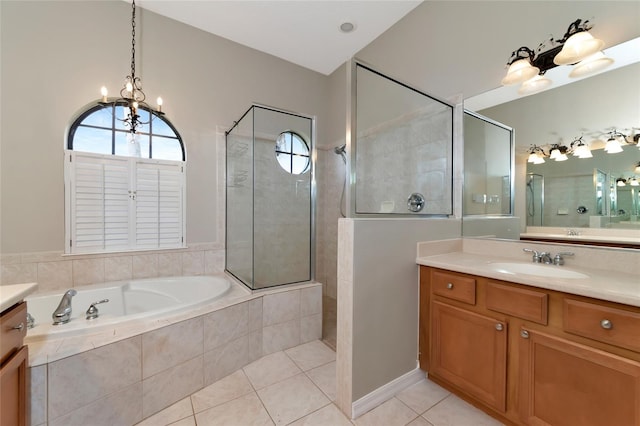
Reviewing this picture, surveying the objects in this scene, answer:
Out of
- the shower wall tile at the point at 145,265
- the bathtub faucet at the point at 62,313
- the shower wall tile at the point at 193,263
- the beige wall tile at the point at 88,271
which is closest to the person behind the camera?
the bathtub faucet at the point at 62,313

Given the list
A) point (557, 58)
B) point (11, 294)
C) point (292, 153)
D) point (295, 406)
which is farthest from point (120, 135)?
point (557, 58)

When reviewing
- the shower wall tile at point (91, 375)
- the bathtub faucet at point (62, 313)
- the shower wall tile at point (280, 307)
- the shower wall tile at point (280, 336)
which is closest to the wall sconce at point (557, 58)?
the shower wall tile at point (280, 307)

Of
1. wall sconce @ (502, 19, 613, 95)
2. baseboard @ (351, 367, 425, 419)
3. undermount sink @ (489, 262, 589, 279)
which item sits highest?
wall sconce @ (502, 19, 613, 95)

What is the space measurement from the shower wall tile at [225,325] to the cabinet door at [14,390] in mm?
800

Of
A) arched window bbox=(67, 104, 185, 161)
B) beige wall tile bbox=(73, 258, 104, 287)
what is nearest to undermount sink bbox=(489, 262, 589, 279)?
arched window bbox=(67, 104, 185, 161)

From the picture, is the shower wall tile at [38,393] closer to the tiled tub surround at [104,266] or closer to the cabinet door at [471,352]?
the tiled tub surround at [104,266]

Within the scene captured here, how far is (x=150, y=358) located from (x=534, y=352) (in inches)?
81.6

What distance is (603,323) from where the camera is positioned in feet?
3.10

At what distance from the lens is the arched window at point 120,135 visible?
2.23 meters

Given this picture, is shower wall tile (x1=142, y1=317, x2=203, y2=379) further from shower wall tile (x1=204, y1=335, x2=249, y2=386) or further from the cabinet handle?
the cabinet handle

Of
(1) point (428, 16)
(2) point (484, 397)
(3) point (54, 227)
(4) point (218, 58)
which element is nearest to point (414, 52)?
(1) point (428, 16)

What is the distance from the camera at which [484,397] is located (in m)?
1.33

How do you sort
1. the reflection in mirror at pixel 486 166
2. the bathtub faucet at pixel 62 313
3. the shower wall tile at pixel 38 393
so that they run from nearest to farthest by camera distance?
the shower wall tile at pixel 38 393
the bathtub faucet at pixel 62 313
the reflection in mirror at pixel 486 166

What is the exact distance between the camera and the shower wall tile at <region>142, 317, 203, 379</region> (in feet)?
4.66
